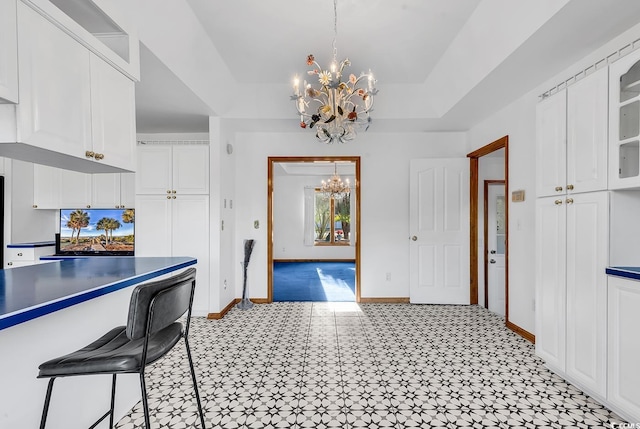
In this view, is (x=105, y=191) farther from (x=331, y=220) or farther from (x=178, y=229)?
(x=331, y=220)

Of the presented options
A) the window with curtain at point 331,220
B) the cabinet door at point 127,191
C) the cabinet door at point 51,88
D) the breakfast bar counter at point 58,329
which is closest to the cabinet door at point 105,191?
the cabinet door at point 127,191

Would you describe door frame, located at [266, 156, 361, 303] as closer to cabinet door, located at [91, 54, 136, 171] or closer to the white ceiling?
the white ceiling

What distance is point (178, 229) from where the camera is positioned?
3.99 meters

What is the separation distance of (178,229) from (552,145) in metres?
3.94

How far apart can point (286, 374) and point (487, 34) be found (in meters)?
3.22

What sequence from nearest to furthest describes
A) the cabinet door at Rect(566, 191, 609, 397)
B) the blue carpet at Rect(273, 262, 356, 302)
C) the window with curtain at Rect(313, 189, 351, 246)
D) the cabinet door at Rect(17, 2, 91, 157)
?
the cabinet door at Rect(17, 2, 91, 157), the cabinet door at Rect(566, 191, 609, 397), the blue carpet at Rect(273, 262, 356, 302), the window with curtain at Rect(313, 189, 351, 246)

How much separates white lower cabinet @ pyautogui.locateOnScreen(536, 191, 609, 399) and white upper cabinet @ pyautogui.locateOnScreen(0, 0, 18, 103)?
3176mm

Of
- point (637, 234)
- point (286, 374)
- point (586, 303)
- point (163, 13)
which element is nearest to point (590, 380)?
point (586, 303)

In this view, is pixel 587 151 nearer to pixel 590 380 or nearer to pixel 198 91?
pixel 590 380

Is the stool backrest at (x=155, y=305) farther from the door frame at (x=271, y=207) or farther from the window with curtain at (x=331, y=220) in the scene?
the window with curtain at (x=331, y=220)

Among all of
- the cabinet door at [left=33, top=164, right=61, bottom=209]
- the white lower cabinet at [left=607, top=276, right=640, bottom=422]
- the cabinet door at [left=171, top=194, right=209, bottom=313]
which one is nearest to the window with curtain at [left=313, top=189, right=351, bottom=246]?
the cabinet door at [left=171, top=194, right=209, bottom=313]

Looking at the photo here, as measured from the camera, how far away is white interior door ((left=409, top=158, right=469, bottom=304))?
4.50 meters

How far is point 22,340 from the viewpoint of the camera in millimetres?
1349

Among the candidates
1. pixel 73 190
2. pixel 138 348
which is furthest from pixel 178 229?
pixel 138 348
